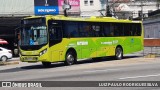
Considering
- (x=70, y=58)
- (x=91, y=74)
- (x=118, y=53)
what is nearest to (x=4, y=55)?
(x=118, y=53)

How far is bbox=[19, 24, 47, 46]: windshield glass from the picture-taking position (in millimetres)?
24406

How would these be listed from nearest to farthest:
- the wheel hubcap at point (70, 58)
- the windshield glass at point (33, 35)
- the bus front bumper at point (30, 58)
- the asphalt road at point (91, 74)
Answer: the asphalt road at point (91, 74), the windshield glass at point (33, 35), the bus front bumper at point (30, 58), the wheel hubcap at point (70, 58)

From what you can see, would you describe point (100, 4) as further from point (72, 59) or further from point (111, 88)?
point (111, 88)

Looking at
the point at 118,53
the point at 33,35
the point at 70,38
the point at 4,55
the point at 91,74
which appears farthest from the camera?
the point at 4,55

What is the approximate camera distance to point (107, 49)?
97.6 ft

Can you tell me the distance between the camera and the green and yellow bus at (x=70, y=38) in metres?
24.5

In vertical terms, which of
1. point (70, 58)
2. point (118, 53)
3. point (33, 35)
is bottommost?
point (118, 53)

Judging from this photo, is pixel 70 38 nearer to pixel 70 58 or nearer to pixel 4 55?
pixel 70 58

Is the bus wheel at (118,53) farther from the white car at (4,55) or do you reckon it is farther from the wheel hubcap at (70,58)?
the white car at (4,55)

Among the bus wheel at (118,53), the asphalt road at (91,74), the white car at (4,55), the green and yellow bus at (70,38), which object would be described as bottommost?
the white car at (4,55)

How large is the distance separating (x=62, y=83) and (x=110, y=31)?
15247 mm

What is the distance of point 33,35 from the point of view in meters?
24.7

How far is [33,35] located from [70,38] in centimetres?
253

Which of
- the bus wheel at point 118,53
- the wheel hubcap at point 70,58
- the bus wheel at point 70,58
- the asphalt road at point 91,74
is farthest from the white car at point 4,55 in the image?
the asphalt road at point 91,74
